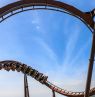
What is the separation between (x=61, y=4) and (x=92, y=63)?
12.1 feet

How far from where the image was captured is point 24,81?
20656mm

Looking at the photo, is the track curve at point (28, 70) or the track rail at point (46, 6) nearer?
the track rail at point (46, 6)

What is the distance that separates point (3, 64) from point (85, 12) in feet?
44.4

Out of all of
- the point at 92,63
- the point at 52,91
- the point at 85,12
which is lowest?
the point at 92,63

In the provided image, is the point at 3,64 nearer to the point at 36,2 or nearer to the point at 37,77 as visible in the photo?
the point at 37,77

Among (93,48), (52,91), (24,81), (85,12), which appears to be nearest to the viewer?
(93,48)

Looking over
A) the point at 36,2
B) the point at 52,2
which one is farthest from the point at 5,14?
the point at 52,2

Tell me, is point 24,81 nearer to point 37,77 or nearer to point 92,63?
point 37,77

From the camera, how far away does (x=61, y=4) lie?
11.8 meters

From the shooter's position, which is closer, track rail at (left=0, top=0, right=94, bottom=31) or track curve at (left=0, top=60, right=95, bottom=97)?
track rail at (left=0, top=0, right=94, bottom=31)

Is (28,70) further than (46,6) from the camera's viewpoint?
Yes

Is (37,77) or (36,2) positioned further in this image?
(37,77)

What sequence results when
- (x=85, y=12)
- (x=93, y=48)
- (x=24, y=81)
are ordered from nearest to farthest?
(x=93, y=48) → (x=85, y=12) → (x=24, y=81)

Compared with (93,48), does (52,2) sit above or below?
above
